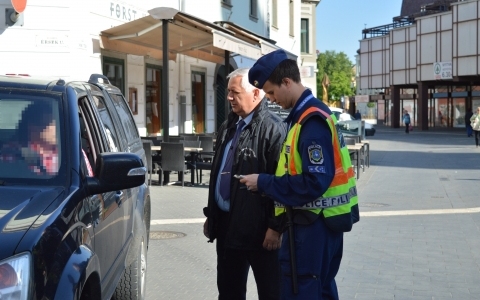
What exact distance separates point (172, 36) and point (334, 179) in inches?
608

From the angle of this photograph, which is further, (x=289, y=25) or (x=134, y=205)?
(x=289, y=25)

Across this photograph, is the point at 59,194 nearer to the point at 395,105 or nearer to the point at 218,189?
the point at 218,189

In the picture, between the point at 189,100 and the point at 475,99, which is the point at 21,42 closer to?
the point at 189,100

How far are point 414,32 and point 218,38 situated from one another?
176 ft

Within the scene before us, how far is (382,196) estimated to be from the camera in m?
16.1

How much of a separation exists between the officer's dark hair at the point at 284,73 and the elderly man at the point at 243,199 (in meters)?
0.73

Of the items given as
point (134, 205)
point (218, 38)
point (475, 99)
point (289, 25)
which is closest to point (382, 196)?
point (218, 38)

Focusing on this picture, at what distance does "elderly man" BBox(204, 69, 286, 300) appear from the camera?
4980 mm

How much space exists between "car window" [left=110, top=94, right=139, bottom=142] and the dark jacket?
6.02 feet

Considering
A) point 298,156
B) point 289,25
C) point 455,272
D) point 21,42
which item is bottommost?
point 455,272

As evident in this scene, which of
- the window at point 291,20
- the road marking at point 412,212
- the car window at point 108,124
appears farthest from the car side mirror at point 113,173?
the window at point 291,20

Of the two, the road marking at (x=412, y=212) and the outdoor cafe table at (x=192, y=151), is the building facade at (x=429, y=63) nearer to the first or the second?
the outdoor cafe table at (x=192, y=151)

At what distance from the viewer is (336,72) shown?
368ft

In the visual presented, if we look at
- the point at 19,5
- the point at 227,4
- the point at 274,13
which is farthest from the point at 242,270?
the point at 274,13
